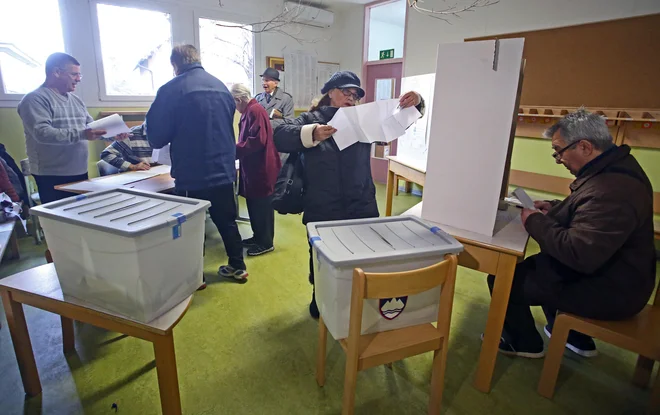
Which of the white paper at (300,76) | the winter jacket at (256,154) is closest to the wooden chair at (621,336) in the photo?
the winter jacket at (256,154)

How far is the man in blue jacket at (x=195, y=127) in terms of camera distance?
2.11m

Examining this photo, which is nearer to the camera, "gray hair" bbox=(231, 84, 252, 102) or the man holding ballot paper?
the man holding ballot paper

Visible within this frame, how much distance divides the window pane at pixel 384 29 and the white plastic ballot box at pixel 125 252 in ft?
15.7

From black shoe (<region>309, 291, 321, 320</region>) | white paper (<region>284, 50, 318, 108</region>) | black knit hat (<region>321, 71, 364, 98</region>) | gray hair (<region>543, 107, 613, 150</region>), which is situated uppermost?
white paper (<region>284, 50, 318, 108</region>)

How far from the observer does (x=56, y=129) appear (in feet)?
7.86

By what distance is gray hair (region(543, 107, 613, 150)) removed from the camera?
57.6 inches

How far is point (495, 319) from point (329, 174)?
0.95 meters

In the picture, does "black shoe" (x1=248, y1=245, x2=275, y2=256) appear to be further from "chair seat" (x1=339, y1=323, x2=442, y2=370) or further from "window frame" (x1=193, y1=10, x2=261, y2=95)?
"window frame" (x1=193, y1=10, x2=261, y2=95)

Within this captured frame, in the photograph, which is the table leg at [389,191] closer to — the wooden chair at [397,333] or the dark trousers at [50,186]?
the wooden chair at [397,333]

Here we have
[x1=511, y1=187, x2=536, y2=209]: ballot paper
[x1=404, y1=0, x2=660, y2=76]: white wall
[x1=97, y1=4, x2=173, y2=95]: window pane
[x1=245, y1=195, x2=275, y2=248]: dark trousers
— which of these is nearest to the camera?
[x1=511, y1=187, x2=536, y2=209]: ballot paper

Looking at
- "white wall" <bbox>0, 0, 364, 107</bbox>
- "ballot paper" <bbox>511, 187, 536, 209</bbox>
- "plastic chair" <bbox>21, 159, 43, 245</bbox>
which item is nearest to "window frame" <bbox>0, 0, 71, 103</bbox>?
"white wall" <bbox>0, 0, 364, 107</bbox>

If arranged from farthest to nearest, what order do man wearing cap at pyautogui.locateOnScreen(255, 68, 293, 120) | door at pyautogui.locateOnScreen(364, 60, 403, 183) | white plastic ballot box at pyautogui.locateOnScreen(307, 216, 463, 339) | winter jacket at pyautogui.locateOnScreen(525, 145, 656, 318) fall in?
1. door at pyautogui.locateOnScreen(364, 60, 403, 183)
2. man wearing cap at pyautogui.locateOnScreen(255, 68, 293, 120)
3. winter jacket at pyautogui.locateOnScreen(525, 145, 656, 318)
4. white plastic ballot box at pyautogui.locateOnScreen(307, 216, 463, 339)

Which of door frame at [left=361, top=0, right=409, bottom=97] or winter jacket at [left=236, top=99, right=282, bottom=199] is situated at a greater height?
door frame at [left=361, top=0, right=409, bottom=97]

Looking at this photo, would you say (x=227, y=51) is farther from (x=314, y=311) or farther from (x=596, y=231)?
(x=596, y=231)
